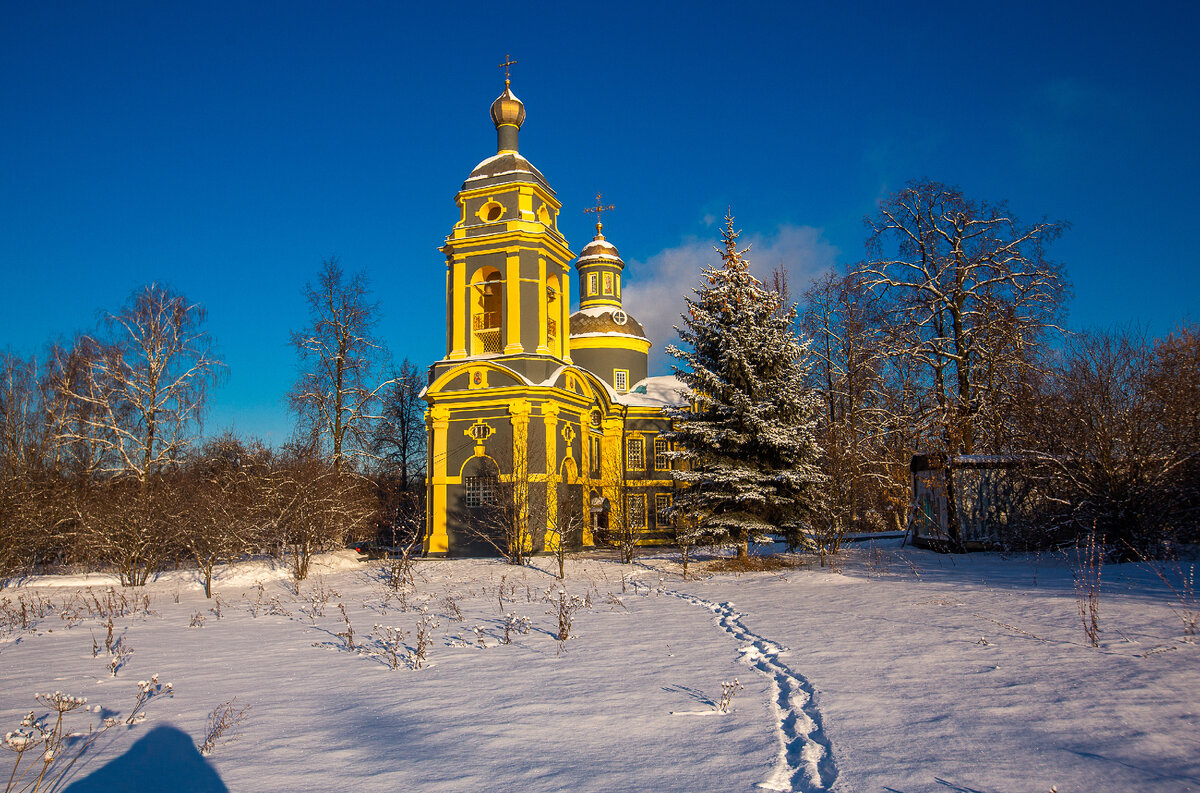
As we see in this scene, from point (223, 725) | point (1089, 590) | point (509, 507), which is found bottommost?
point (223, 725)

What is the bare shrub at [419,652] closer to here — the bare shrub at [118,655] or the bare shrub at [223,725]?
the bare shrub at [223,725]

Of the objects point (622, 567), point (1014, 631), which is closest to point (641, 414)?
point (622, 567)

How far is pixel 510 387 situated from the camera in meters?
25.1

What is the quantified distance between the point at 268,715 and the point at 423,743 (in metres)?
1.55

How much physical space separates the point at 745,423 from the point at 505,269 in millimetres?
12972

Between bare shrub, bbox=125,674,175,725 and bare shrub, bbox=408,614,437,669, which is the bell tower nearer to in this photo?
bare shrub, bbox=408,614,437,669

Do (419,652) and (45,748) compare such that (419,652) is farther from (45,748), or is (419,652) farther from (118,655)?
(118,655)

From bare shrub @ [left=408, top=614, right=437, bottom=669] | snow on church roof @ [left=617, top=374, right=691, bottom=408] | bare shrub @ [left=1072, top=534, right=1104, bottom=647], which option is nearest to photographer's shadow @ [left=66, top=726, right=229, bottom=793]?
bare shrub @ [left=408, top=614, right=437, bottom=669]

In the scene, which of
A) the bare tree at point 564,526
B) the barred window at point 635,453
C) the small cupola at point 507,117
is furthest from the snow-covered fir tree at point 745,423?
the barred window at point 635,453

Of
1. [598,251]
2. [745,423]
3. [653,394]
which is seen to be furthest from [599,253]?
[745,423]

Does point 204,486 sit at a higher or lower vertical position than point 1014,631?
higher

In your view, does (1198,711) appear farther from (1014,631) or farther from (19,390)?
(19,390)

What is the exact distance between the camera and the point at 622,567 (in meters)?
18.4

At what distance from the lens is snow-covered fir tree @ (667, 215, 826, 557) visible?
1619cm
